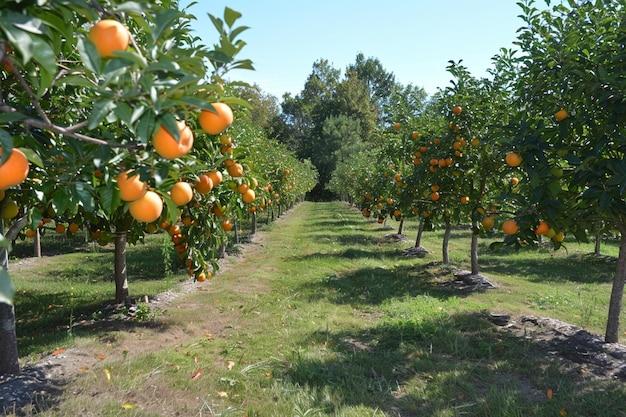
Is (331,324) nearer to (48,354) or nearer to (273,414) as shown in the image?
(273,414)

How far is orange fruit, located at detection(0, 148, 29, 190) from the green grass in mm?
2859

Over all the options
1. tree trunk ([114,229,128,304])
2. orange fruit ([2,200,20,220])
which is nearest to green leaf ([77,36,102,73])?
orange fruit ([2,200,20,220])

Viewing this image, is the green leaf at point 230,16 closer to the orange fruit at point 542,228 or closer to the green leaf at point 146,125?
the green leaf at point 146,125

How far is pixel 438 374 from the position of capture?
453cm

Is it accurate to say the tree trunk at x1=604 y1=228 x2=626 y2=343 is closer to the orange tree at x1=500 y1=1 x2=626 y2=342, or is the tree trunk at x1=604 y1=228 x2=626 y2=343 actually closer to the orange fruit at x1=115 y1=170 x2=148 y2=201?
the orange tree at x1=500 y1=1 x2=626 y2=342

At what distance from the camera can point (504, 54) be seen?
7250 millimetres

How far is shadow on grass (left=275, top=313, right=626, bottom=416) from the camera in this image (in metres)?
3.90

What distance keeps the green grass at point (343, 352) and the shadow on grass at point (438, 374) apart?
2 centimetres

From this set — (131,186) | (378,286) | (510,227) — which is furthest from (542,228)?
(378,286)

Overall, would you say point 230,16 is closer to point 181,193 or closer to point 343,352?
point 181,193

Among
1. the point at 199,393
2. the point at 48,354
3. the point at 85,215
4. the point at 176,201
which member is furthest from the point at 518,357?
the point at 48,354

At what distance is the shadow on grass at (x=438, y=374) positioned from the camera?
12.8ft

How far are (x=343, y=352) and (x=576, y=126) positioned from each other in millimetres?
3767

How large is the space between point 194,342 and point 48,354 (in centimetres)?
171
